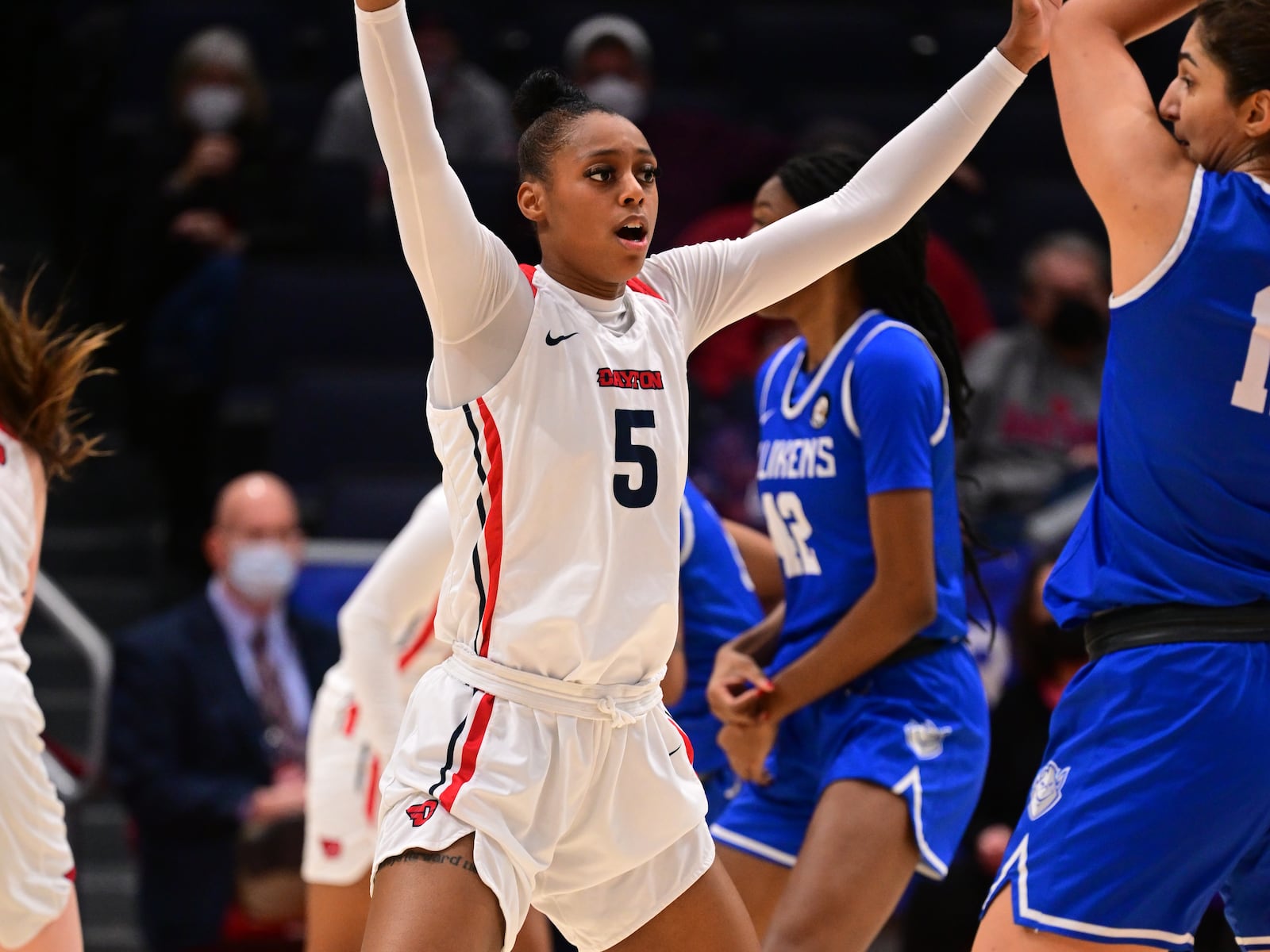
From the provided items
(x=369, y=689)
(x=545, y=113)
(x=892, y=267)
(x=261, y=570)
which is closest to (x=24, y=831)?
(x=369, y=689)

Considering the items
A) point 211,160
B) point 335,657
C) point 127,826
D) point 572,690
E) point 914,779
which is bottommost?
point 127,826

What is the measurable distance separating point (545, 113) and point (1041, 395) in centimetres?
453

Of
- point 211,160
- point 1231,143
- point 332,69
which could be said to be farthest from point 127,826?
point 1231,143

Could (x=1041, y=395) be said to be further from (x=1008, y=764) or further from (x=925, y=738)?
(x=925, y=738)

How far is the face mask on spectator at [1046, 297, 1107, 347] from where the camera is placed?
7320mm

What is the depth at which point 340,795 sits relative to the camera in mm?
4953

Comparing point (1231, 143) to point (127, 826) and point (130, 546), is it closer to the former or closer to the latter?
point (127, 826)

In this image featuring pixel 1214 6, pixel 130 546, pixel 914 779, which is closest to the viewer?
pixel 1214 6

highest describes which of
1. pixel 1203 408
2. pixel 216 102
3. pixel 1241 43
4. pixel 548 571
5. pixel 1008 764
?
pixel 216 102

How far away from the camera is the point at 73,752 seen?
774cm

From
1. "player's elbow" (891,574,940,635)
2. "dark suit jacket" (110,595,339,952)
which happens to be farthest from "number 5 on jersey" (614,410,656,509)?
"dark suit jacket" (110,595,339,952)

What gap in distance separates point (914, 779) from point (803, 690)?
287 millimetres

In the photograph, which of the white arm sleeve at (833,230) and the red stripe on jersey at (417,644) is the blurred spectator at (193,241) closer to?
the red stripe on jersey at (417,644)

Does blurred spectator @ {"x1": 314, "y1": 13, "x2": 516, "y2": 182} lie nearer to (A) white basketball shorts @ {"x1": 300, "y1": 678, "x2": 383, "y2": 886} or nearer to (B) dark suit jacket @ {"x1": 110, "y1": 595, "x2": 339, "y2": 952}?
(B) dark suit jacket @ {"x1": 110, "y1": 595, "x2": 339, "y2": 952}
